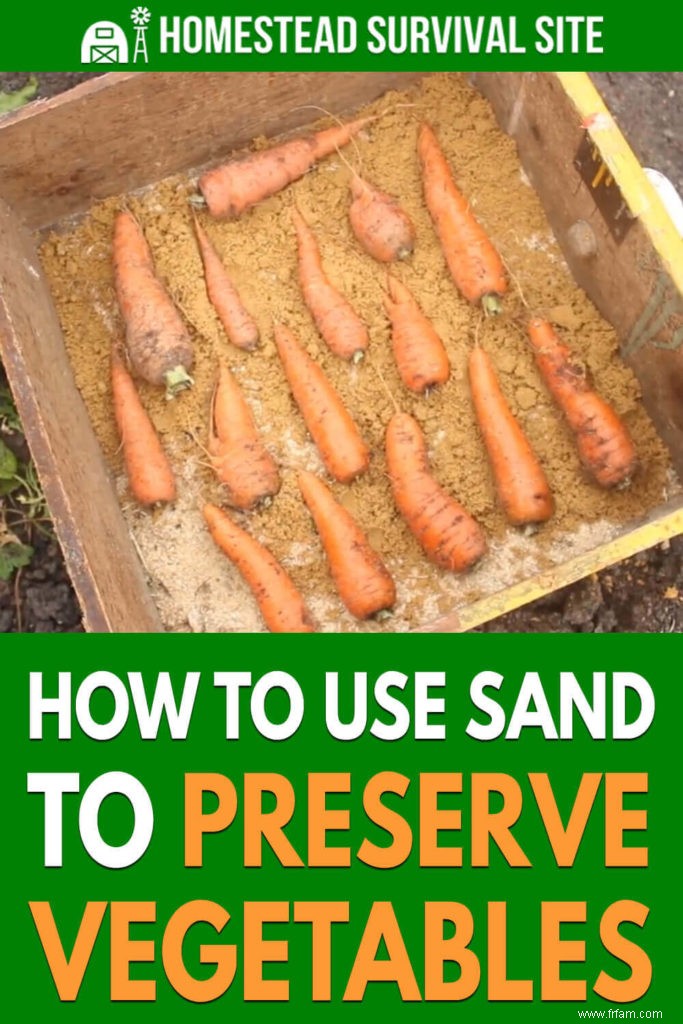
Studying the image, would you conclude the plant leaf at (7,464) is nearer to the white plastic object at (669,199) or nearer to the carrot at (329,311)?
the carrot at (329,311)

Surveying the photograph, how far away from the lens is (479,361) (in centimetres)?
310

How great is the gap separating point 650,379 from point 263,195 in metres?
1.27

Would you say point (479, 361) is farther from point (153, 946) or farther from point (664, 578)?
point (153, 946)

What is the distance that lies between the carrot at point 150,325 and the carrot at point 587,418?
1.00m

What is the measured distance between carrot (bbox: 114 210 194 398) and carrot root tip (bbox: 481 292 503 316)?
849 millimetres

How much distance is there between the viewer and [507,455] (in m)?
3.01

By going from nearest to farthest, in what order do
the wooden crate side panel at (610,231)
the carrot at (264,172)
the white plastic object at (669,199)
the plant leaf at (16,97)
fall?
the wooden crate side panel at (610,231), the white plastic object at (669,199), the carrot at (264,172), the plant leaf at (16,97)

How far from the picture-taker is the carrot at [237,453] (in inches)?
121

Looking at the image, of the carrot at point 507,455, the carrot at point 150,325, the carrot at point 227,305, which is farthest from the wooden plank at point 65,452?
the carrot at point 507,455

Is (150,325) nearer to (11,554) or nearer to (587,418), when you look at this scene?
(11,554)

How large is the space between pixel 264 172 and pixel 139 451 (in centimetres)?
93

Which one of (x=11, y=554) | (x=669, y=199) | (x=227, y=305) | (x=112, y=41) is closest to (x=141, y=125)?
(x=112, y=41)

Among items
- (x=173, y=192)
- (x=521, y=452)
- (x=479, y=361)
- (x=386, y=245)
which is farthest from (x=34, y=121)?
(x=521, y=452)

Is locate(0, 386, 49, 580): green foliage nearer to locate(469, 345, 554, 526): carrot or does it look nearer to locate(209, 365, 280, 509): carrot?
locate(209, 365, 280, 509): carrot
